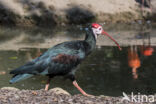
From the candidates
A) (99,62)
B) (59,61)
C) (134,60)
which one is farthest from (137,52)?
(59,61)

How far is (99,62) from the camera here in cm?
934

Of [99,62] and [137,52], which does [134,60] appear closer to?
[99,62]

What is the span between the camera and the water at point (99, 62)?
7.31m

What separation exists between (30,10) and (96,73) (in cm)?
971

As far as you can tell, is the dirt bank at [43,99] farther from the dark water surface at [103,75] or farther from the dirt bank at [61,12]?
Answer: the dirt bank at [61,12]

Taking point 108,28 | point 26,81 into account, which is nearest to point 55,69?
point 26,81

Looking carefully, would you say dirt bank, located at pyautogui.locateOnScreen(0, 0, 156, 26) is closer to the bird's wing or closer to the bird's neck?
the bird's neck

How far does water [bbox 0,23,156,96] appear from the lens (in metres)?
7.31

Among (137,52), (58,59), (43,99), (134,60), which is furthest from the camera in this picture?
(137,52)

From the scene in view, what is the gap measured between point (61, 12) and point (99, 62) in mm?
8347

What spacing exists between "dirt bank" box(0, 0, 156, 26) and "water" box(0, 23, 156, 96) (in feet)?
7.08

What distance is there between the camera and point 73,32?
594 inches

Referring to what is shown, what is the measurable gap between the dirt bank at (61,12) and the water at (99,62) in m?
2.16

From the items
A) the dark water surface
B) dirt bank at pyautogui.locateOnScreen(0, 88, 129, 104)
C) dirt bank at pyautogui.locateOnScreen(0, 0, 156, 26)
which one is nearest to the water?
the dark water surface
